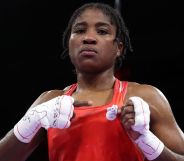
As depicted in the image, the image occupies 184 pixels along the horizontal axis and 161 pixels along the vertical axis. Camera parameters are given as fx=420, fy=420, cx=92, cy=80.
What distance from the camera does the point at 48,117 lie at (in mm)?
1647

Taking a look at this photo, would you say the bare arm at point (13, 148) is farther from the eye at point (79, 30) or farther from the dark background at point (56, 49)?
the dark background at point (56, 49)

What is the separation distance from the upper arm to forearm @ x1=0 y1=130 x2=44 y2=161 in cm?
56

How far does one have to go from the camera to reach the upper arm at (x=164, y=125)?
71.0 inches

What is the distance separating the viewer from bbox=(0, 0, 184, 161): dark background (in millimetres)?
4871

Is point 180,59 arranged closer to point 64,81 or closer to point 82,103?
point 64,81

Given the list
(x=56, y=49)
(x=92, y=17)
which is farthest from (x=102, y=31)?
(x=56, y=49)

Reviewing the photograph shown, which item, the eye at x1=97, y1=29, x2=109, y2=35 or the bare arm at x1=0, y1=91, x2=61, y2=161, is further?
the eye at x1=97, y1=29, x2=109, y2=35

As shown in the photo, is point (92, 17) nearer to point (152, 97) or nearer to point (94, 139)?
point (152, 97)

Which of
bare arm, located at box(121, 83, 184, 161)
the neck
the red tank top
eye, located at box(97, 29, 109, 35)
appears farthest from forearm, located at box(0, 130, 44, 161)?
eye, located at box(97, 29, 109, 35)

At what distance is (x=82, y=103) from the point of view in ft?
5.65

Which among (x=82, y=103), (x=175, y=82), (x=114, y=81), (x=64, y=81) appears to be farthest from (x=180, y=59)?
(x=82, y=103)

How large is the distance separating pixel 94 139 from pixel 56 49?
12.1ft

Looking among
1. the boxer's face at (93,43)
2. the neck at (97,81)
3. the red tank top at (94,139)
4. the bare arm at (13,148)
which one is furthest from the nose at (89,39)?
the bare arm at (13,148)

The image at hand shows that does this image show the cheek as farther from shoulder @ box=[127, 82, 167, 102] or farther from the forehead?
shoulder @ box=[127, 82, 167, 102]
